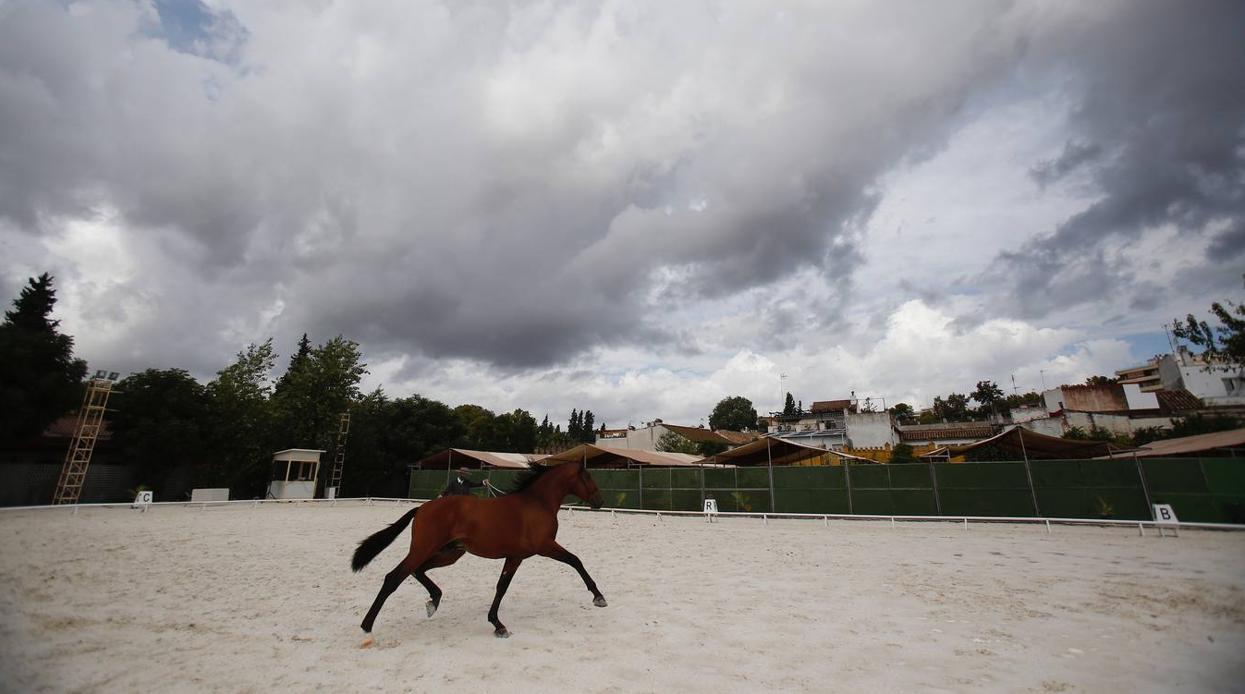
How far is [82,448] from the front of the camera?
998 inches

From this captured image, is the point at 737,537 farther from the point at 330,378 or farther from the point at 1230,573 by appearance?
the point at 330,378

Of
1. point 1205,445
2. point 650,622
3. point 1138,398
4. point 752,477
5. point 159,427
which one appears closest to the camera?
point 650,622

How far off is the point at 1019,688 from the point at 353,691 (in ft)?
17.3

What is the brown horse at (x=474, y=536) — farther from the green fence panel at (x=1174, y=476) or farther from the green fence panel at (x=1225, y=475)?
the green fence panel at (x=1225, y=475)

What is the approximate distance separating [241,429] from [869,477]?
123 feet

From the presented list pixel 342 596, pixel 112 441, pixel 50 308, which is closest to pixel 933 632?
pixel 342 596

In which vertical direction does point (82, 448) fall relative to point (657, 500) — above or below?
above

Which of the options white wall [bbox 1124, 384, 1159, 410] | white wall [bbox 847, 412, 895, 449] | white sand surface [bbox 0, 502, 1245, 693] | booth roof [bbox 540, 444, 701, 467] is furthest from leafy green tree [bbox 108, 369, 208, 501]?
white wall [bbox 1124, 384, 1159, 410]

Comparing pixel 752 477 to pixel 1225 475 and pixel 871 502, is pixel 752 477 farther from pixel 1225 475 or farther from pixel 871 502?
pixel 1225 475

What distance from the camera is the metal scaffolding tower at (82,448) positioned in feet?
81.5

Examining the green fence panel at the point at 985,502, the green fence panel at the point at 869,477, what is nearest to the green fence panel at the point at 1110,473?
the green fence panel at the point at 985,502

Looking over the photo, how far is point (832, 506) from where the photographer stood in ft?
67.5

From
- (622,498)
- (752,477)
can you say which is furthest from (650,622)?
(622,498)

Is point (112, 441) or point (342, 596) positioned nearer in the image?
point (342, 596)
